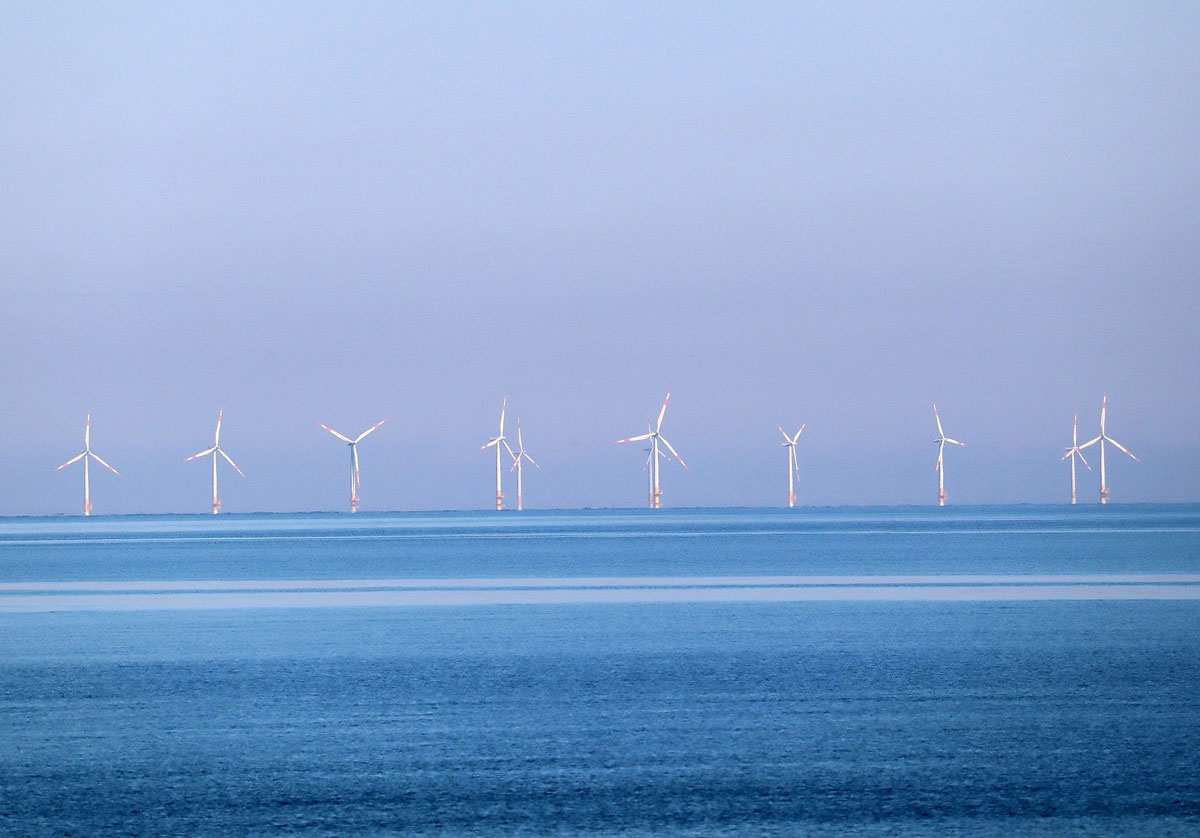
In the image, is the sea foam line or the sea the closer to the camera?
the sea

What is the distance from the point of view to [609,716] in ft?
35.7

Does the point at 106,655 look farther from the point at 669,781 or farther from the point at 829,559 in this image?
the point at 829,559

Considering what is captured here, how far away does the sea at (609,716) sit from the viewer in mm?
7793

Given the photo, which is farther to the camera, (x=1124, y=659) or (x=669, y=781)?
(x=1124, y=659)

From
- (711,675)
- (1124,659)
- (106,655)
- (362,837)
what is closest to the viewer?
(362,837)

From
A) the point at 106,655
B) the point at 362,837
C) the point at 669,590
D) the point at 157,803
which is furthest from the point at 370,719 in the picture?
the point at 669,590

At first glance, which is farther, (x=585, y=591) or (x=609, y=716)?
(x=585, y=591)

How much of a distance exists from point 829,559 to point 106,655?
2787 centimetres

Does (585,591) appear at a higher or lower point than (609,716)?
lower

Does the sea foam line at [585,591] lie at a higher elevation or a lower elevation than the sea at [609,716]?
lower

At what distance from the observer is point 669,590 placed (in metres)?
26.6

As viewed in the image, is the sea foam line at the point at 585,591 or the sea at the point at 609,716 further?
the sea foam line at the point at 585,591

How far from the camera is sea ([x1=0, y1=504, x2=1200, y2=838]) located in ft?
25.6

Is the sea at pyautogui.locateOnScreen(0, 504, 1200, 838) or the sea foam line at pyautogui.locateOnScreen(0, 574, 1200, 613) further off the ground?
the sea at pyautogui.locateOnScreen(0, 504, 1200, 838)
